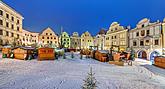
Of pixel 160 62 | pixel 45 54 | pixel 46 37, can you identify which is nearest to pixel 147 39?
pixel 160 62

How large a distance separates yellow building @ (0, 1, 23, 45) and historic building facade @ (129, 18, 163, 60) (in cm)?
3253

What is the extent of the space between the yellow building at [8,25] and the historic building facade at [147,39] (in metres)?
32.5

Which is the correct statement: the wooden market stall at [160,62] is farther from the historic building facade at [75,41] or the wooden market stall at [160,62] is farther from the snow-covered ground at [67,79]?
the historic building facade at [75,41]

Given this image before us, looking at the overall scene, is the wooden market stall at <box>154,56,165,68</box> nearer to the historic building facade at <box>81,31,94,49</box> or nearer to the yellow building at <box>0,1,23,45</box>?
the yellow building at <box>0,1,23,45</box>

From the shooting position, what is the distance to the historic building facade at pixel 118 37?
40.6m

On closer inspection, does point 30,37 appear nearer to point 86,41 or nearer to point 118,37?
point 86,41

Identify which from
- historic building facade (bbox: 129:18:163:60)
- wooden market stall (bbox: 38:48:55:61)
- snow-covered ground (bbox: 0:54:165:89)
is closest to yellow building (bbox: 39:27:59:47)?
historic building facade (bbox: 129:18:163:60)

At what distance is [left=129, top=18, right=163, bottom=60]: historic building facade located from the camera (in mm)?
29969

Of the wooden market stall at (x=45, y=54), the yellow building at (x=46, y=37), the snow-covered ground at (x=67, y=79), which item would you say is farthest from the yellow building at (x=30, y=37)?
the snow-covered ground at (x=67, y=79)

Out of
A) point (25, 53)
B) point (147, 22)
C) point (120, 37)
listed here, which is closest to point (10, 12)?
point (25, 53)

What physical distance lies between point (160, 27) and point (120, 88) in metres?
26.5

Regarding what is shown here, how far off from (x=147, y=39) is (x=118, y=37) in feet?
38.1

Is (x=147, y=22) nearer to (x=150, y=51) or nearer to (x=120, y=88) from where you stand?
(x=150, y=51)

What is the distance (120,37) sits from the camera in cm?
4259
